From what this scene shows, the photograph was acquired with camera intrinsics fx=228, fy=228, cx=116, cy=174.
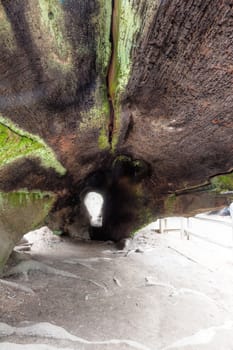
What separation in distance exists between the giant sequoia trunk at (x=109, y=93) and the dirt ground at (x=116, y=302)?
657 millimetres

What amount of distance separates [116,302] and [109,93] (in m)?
1.86

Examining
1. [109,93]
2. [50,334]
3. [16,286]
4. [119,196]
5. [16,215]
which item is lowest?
[50,334]

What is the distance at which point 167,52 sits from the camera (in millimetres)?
1190

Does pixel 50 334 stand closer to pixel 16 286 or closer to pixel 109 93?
pixel 16 286

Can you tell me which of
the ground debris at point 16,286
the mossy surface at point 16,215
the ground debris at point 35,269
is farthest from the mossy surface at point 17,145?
the ground debris at point 35,269

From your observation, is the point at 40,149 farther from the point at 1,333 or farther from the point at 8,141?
the point at 1,333

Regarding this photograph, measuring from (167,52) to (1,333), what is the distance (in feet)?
6.57

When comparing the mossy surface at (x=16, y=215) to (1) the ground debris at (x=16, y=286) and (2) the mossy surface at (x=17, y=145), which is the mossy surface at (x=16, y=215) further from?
(2) the mossy surface at (x=17, y=145)

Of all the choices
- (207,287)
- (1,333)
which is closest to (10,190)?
(1,333)

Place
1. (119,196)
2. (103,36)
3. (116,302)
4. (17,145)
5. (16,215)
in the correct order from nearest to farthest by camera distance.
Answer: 1. (103,36)
2. (17,145)
3. (116,302)
4. (16,215)
5. (119,196)

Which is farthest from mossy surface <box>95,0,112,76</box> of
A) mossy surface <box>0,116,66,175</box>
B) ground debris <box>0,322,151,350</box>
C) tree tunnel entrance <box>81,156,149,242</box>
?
tree tunnel entrance <box>81,156,149,242</box>

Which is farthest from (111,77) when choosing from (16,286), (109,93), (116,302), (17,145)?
(16,286)

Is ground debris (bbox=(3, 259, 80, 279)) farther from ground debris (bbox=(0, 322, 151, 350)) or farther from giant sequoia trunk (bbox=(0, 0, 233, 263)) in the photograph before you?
ground debris (bbox=(0, 322, 151, 350))

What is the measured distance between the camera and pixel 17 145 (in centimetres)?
180
